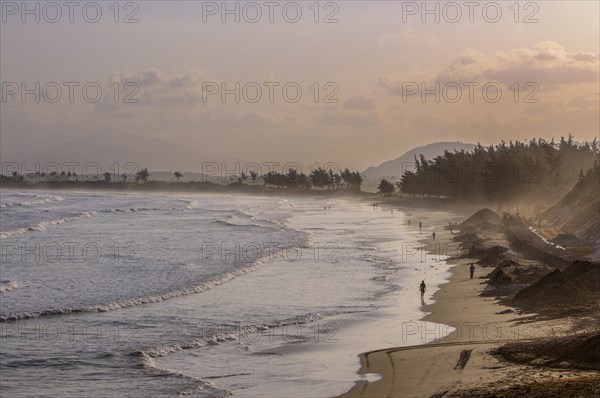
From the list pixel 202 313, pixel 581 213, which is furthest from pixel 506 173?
pixel 202 313

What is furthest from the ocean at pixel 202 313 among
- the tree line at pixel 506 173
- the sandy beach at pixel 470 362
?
the tree line at pixel 506 173

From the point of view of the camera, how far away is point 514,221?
2702 inches

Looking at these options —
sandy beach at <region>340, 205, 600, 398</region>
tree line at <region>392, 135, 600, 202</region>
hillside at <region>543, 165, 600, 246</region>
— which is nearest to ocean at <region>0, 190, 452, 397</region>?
sandy beach at <region>340, 205, 600, 398</region>

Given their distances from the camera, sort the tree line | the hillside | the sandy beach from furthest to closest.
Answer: the tree line → the hillside → the sandy beach

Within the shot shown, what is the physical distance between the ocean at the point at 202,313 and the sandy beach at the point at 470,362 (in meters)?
0.76

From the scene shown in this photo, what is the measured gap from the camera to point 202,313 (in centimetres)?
3450

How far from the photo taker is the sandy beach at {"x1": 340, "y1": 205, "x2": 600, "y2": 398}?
60.8 feet

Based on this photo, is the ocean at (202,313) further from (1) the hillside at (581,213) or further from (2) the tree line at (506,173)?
(2) the tree line at (506,173)

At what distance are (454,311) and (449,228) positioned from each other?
50979 millimetres

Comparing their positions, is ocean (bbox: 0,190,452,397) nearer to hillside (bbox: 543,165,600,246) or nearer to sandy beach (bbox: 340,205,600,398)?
sandy beach (bbox: 340,205,600,398)

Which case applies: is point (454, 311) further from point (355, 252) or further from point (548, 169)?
point (548, 169)

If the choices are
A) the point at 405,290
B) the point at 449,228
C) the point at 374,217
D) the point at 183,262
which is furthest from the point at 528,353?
the point at 374,217

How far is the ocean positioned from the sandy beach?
762mm

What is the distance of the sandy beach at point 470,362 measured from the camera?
18.5 metres
